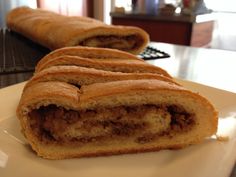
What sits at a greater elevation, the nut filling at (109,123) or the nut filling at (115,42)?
the nut filling at (115,42)

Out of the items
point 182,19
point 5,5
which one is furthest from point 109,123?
point 5,5

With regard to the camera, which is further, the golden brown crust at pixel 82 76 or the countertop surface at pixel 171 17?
the countertop surface at pixel 171 17

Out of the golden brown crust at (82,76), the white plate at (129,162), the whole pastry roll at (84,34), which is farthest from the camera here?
the whole pastry roll at (84,34)

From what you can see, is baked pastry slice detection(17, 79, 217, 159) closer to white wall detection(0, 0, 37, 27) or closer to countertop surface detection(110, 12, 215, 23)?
countertop surface detection(110, 12, 215, 23)

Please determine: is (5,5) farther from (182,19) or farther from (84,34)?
(84,34)

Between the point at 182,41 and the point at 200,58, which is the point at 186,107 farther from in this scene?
the point at 182,41

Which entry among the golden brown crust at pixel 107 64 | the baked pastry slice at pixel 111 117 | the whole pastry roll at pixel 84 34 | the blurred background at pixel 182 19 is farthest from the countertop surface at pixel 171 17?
the baked pastry slice at pixel 111 117

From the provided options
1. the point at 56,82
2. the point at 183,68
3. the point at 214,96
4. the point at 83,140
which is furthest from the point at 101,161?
the point at 183,68

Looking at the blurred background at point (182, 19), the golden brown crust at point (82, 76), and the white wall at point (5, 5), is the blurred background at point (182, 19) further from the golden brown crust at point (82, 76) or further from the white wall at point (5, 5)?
the golden brown crust at point (82, 76)
